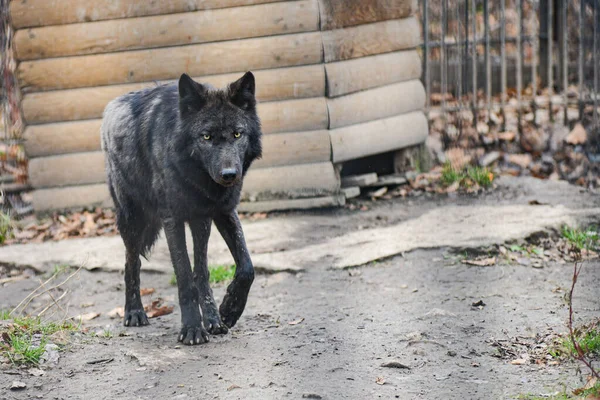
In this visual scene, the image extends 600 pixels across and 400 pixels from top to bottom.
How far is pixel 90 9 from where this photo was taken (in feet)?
25.5

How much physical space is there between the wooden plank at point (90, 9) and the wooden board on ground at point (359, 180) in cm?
195

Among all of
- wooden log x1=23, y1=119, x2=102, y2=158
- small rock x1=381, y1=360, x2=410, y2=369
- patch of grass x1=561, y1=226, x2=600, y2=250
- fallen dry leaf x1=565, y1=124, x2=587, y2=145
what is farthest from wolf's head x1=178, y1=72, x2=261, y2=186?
fallen dry leaf x1=565, y1=124, x2=587, y2=145

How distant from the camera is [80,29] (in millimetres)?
7801

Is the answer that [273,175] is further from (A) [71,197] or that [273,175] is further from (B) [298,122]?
(A) [71,197]

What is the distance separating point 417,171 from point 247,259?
4.14 metres

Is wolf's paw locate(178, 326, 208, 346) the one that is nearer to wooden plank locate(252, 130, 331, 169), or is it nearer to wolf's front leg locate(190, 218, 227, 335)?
wolf's front leg locate(190, 218, 227, 335)

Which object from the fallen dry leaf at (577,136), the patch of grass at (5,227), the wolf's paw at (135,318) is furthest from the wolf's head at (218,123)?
the fallen dry leaf at (577,136)

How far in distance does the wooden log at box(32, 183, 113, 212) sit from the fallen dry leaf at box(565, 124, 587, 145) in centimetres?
505

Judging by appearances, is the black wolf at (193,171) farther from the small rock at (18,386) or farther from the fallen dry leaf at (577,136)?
the fallen dry leaf at (577,136)

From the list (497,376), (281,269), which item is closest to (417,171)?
(281,269)

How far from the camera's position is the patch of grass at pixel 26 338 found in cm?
428

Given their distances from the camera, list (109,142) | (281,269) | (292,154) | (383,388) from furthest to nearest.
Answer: (292,154)
(281,269)
(109,142)
(383,388)

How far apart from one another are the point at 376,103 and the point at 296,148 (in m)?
1.02

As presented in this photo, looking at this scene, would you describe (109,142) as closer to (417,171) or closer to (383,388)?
(383,388)
